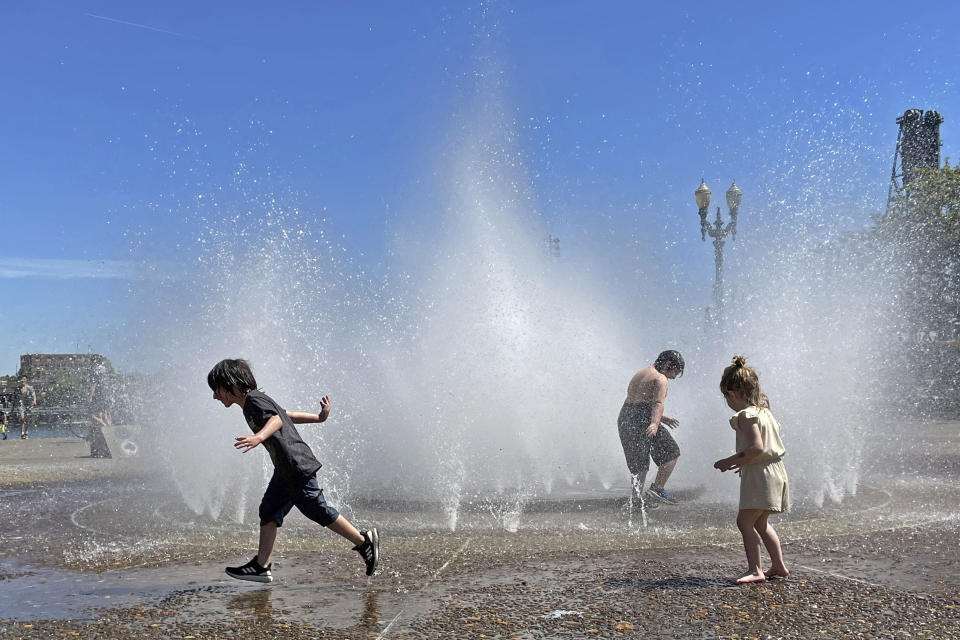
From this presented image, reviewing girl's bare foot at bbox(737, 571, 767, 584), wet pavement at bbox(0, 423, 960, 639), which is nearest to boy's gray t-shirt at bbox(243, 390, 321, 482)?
wet pavement at bbox(0, 423, 960, 639)

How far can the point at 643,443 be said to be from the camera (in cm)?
762

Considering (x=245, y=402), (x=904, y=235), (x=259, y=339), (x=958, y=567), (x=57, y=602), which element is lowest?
(x=57, y=602)

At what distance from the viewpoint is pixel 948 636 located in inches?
142

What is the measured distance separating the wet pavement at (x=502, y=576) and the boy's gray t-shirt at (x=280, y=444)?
25.8 inches

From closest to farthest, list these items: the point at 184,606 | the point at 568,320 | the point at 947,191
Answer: the point at 184,606 → the point at 568,320 → the point at 947,191

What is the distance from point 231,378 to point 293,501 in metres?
0.79

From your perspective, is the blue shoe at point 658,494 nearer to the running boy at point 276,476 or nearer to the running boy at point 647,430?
the running boy at point 647,430

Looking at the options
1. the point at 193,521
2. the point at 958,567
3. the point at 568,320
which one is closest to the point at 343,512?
the point at 193,521

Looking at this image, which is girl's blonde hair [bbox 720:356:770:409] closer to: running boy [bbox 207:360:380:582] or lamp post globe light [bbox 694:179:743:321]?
running boy [bbox 207:360:380:582]

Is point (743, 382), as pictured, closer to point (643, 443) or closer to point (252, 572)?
point (643, 443)

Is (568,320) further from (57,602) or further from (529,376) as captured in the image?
(57,602)

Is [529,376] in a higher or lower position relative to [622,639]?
higher

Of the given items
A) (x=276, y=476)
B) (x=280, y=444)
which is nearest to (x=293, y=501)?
(x=276, y=476)

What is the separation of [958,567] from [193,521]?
19.6 feet
